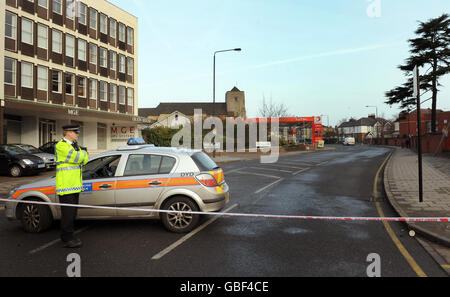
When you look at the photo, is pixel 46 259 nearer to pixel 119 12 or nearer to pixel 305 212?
pixel 305 212

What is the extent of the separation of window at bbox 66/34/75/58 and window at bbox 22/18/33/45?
374 centimetres

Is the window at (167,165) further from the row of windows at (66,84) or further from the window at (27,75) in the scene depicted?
the window at (27,75)

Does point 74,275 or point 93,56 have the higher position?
point 93,56

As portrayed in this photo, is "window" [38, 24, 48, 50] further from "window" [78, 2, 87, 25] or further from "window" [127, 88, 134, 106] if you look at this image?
"window" [127, 88, 134, 106]

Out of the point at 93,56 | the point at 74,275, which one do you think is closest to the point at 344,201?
the point at 74,275

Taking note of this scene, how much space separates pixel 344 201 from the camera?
351 inches

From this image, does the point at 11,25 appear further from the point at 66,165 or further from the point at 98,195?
the point at 66,165

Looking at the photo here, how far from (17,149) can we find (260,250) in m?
14.7

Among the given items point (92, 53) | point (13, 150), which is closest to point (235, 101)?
point (92, 53)

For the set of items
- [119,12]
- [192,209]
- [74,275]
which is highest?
[119,12]

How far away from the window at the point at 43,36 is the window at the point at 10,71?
3.04 meters

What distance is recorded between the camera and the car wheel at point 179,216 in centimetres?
576

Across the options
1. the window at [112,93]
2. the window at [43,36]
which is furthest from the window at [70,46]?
the window at [112,93]

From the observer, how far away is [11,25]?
74.0ft
